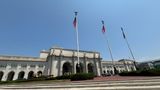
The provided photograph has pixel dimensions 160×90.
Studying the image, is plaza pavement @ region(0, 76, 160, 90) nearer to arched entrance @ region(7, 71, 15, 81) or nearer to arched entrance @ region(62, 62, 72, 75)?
arched entrance @ region(7, 71, 15, 81)

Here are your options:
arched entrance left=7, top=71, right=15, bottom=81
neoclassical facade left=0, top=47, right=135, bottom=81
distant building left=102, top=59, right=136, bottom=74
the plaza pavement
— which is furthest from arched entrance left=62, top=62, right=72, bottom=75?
the plaza pavement

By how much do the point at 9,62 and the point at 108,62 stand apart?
2327 inches

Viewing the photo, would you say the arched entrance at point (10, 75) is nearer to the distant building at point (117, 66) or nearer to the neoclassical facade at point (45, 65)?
the neoclassical facade at point (45, 65)

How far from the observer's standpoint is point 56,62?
155 ft

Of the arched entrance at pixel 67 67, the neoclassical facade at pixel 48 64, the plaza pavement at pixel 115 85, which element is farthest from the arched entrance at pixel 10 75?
the plaza pavement at pixel 115 85

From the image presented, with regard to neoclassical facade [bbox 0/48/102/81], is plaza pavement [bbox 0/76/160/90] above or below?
below

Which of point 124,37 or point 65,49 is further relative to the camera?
point 65,49

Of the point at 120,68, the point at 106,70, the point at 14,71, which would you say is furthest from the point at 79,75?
the point at 120,68

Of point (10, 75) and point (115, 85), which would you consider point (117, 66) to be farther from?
point (115, 85)

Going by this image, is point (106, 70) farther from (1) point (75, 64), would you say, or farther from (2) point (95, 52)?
(1) point (75, 64)

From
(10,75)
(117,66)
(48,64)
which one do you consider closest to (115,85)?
(48,64)

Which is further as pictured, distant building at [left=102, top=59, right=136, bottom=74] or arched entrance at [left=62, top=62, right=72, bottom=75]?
distant building at [left=102, top=59, right=136, bottom=74]

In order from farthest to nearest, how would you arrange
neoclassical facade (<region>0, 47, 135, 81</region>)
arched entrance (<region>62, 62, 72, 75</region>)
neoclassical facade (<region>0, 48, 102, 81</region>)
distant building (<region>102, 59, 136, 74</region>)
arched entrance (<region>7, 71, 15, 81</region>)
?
distant building (<region>102, 59, 136, 74</region>), arched entrance (<region>62, 62, 72, 75</region>), arched entrance (<region>7, 71, 15, 81</region>), neoclassical facade (<region>0, 47, 135, 81</region>), neoclassical facade (<region>0, 48, 102, 81</region>)

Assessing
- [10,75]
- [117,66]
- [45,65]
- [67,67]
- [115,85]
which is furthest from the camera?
[117,66]
